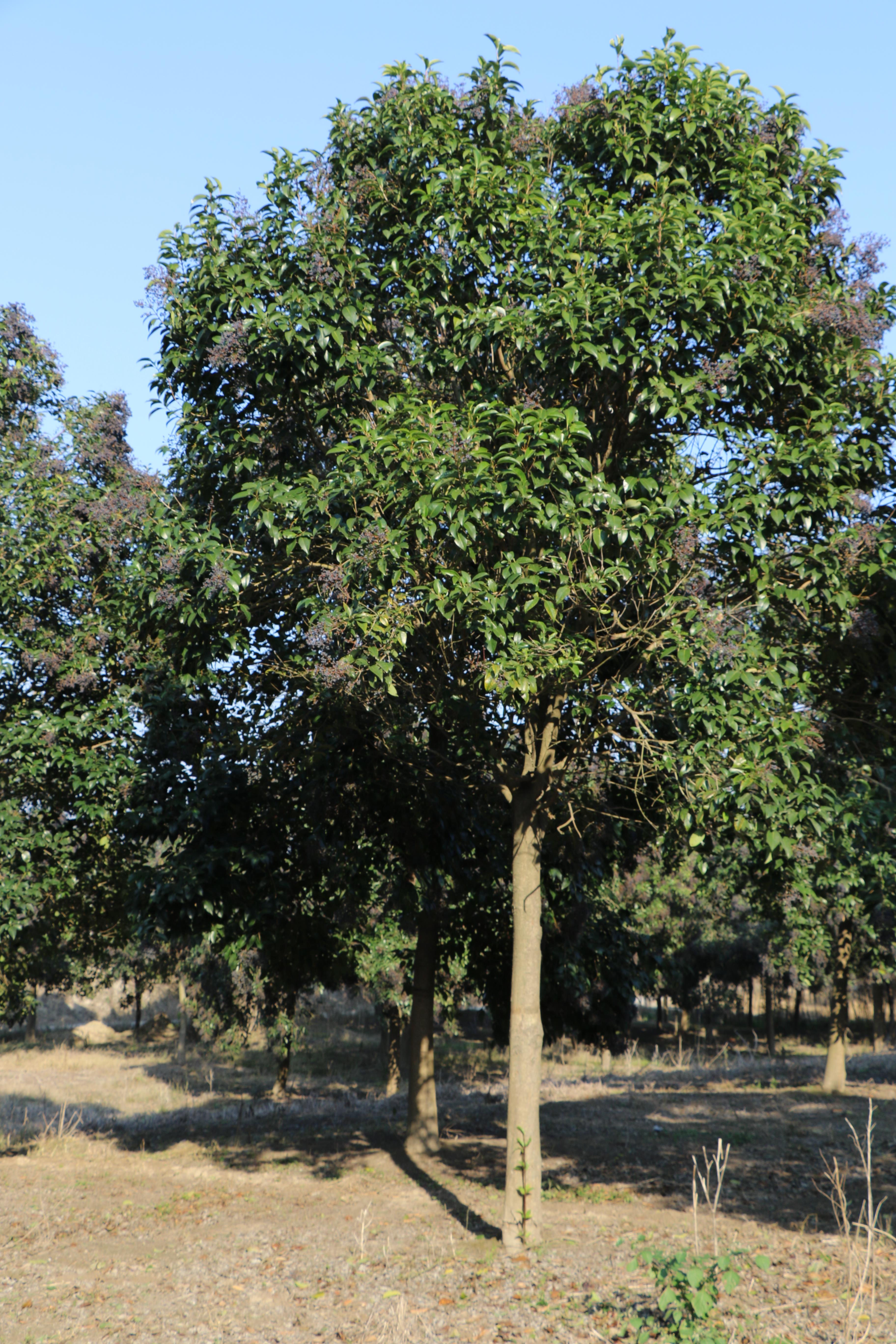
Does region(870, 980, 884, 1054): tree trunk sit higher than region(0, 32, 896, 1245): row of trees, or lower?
lower

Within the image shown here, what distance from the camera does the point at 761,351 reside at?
8047 millimetres

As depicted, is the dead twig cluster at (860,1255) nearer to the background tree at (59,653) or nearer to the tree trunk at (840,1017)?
the background tree at (59,653)

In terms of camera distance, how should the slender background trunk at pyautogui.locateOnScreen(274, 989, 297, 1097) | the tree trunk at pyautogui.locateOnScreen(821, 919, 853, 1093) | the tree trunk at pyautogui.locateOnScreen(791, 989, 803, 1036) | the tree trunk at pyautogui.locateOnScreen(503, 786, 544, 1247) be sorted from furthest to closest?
1. the tree trunk at pyautogui.locateOnScreen(791, 989, 803, 1036)
2. the slender background trunk at pyautogui.locateOnScreen(274, 989, 297, 1097)
3. the tree trunk at pyautogui.locateOnScreen(821, 919, 853, 1093)
4. the tree trunk at pyautogui.locateOnScreen(503, 786, 544, 1247)

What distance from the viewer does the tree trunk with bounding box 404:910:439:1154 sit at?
13820mm

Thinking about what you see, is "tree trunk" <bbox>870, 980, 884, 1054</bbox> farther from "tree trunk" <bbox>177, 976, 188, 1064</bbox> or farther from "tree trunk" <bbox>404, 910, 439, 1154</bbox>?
"tree trunk" <bbox>404, 910, 439, 1154</bbox>

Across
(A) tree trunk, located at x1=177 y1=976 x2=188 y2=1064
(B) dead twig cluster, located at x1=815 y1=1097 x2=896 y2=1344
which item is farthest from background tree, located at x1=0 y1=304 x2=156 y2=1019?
(A) tree trunk, located at x1=177 y1=976 x2=188 y2=1064

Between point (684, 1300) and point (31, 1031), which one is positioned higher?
point (684, 1300)

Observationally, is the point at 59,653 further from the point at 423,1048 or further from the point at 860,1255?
the point at 860,1255

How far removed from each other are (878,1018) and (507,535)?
44838 mm

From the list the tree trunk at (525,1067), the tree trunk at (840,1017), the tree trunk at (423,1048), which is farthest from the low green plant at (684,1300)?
the tree trunk at (840,1017)

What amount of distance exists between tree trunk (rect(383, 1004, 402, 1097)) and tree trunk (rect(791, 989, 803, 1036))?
2438 centimetres

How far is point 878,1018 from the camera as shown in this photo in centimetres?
4391

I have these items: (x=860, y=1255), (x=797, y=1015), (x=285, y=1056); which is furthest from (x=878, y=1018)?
(x=860, y=1255)

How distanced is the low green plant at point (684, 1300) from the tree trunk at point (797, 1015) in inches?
1770
